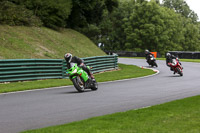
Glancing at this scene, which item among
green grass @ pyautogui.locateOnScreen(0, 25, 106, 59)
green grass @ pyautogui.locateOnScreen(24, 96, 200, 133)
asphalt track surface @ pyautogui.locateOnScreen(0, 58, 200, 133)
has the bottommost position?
asphalt track surface @ pyautogui.locateOnScreen(0, 58, 200, 133)

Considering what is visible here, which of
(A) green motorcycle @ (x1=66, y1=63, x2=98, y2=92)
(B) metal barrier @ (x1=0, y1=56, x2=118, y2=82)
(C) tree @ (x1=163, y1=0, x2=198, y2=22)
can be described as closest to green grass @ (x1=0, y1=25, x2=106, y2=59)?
(B) metal barrier @ (x1=0, y1=56, x2=118, y2=82)

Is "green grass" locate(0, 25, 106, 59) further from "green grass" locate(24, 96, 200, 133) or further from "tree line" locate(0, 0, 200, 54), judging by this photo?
"green grass" locate(24, 96, 200, 133)

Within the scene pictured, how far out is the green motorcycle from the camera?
43.8 feet

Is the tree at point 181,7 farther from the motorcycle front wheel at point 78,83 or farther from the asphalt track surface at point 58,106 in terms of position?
the asphalt track surface at point 58,106

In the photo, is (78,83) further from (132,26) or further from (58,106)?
(132,26)

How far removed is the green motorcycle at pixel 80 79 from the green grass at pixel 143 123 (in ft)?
16.3

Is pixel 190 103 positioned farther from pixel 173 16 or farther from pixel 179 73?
pixel 173 16

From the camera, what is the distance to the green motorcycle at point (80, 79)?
13.4m

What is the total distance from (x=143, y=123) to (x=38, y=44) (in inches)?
854

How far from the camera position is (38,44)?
2802 centimetres

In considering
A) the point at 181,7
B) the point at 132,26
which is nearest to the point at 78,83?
the point at 132,26

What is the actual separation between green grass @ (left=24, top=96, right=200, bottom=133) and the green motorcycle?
4962 millimetres

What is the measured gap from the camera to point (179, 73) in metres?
22.1

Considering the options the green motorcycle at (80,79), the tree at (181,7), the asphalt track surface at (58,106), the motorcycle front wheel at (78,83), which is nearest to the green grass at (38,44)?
the green motorcycle at (80,79)
